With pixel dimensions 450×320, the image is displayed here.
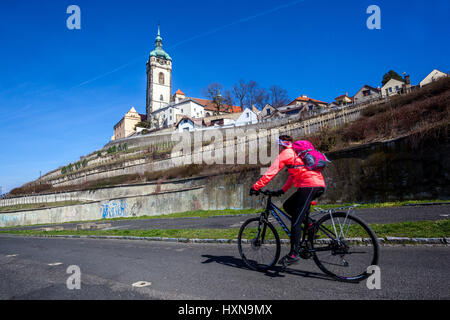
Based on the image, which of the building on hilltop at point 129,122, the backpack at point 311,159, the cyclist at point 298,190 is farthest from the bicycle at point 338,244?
the building on hilltop at point 129,122

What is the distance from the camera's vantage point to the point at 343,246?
154 inches

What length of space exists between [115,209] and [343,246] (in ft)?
91.7

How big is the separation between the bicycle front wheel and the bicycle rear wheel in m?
0.75

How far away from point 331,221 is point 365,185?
11.5 metres

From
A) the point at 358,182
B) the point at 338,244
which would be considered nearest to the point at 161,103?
the point at 358,182

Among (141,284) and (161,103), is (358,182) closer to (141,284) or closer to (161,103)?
(141,284)

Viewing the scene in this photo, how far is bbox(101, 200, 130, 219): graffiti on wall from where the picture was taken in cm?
2732

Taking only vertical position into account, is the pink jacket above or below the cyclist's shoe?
above

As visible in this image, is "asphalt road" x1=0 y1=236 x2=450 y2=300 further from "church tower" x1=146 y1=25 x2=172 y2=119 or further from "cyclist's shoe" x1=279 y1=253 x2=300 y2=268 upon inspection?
"church tower" x1=146 y1=25 x2=172 y2=119

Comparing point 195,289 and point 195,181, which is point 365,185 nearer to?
point 195,289

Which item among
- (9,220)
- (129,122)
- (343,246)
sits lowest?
(9,220)

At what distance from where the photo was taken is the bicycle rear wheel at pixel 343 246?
365cm

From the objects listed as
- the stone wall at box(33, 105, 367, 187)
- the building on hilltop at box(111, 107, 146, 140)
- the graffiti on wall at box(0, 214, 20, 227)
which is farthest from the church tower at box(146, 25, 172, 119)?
the graffiti on wall at box(0, 214, 20, 227)
